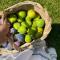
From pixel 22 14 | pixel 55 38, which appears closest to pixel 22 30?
pixel 22 14

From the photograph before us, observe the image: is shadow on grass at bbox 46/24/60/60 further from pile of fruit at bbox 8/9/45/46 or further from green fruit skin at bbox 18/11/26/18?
green fruit skin at bbox 18/11/26/18

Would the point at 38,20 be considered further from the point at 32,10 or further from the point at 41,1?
the point at 41,1

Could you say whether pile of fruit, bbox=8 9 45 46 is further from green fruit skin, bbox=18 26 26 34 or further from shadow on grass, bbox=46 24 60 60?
shadow on grass, bbox=46 24 60 60

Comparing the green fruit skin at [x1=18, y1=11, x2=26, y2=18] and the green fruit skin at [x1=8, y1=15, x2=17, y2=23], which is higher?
the green fruit skin at [x1=18, y1=11, x2=26, y2=18]

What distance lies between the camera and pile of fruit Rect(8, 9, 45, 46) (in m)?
2.28

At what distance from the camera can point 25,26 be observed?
230 centimetres

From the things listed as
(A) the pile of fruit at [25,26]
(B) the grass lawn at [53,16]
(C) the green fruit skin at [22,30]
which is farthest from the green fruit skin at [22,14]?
(B) the grass lawn at [53,16]

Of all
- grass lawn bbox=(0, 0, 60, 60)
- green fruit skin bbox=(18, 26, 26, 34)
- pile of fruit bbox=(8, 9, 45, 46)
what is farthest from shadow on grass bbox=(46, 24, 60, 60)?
green fruit skin bbox=(18, 26, 26, 34)

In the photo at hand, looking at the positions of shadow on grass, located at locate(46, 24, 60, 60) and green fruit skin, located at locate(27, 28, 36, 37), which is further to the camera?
shadow on grass, located at locate(46, 24, 60, 60)

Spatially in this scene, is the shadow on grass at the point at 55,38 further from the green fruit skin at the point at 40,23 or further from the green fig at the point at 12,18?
the green fig at the point at 12,18

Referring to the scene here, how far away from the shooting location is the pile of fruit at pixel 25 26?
89.6 inches

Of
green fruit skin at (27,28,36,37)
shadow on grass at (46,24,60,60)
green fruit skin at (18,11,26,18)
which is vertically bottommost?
shadow on grass at (46,24,60,60)

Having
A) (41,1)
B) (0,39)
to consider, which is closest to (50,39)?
(41,1)

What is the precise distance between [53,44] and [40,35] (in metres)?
0.19
